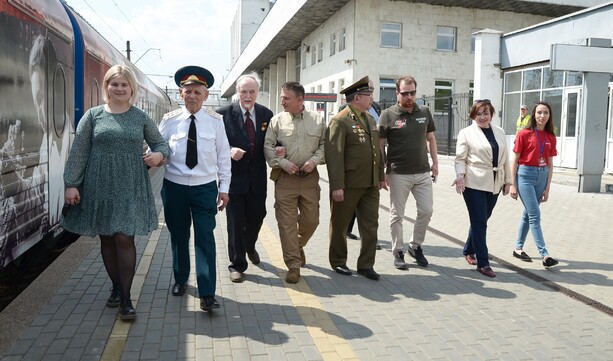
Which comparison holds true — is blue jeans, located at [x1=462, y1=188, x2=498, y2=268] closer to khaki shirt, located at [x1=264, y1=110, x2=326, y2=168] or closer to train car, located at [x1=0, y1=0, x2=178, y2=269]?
khaki shirt, located at [x1=264, y1=110, x2=326, y2=168]

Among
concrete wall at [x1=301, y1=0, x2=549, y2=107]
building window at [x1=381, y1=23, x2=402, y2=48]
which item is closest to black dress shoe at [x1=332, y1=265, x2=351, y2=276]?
concrete wall at [x1=301, y1=0, x2=549, y2=107]

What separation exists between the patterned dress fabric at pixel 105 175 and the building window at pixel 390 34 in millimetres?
23209

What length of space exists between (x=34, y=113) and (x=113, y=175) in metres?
1.56

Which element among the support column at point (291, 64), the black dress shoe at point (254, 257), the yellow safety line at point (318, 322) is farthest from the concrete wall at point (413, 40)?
the yellow safety line at point (318, 322)

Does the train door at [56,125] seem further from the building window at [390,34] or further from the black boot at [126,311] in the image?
the building window at [390,34]

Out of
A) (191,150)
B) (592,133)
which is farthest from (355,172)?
(592,133)

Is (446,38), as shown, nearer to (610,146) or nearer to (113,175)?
(610,146)

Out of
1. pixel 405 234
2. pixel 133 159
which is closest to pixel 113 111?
pixel 133 159

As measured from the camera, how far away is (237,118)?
5.38m

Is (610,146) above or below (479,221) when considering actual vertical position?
above

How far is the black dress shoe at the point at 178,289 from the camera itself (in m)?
4.82

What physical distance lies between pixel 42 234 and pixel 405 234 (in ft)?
14.7

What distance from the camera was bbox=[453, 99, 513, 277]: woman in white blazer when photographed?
5.82m

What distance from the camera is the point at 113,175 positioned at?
410 cm
